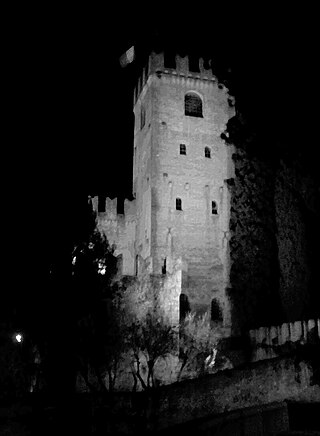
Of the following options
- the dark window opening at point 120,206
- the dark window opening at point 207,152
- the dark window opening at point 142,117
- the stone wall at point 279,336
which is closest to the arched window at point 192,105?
the dark window opening at point 207,152

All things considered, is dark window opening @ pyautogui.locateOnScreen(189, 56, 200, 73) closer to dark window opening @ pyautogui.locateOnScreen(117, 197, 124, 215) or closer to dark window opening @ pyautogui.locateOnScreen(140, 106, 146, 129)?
dark window opening @ pyautogui.locateOnScreen(140, 106, 146, 129)

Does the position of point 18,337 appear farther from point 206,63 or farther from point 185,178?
point 206,63

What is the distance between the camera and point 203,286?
42062 mm

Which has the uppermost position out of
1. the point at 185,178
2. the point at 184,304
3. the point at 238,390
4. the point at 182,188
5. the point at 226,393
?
the point at 185,178

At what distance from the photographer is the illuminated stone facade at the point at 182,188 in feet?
139

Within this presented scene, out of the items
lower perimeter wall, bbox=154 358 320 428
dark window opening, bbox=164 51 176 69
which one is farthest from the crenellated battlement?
lower perimeter wall, bbox=154 358 320 428

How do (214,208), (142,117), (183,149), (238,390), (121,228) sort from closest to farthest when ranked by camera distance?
(238,390) → (214,208) → (183,149) → (121,228) → (142,117)

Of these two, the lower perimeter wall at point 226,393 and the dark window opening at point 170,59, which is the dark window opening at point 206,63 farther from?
the lower perimeter wall at point 226,393

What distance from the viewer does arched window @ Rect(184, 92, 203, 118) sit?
46.7 meters

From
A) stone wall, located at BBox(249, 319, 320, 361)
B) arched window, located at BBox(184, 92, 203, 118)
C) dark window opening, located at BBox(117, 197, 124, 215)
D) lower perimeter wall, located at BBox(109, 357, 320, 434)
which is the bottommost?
lower perimeter wall, located at BBox(109, 357, 320, 434)

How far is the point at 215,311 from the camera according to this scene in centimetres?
4184

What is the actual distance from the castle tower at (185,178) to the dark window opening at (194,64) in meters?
0.09

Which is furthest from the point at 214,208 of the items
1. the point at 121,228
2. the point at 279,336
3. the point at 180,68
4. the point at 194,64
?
the point at 279,336

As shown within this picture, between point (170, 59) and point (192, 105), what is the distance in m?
4.25
